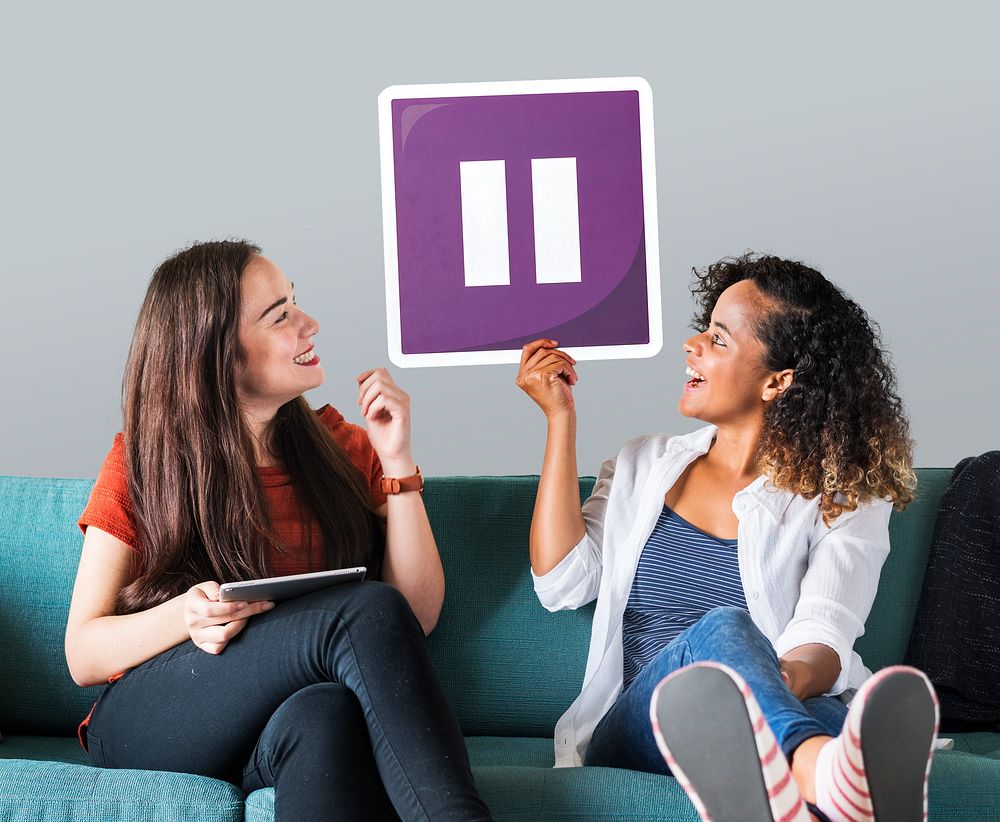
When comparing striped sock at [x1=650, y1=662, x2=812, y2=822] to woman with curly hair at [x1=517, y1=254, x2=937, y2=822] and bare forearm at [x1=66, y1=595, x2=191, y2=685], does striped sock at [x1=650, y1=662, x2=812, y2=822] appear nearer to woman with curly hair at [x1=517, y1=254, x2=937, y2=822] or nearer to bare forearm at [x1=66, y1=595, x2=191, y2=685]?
woman with curly hair at [x1=517, y1=254, x2=937, y2=822]

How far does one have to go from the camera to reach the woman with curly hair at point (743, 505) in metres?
1.80

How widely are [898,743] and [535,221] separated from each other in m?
1.11

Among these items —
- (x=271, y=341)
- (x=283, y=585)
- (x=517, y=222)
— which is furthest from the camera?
(x=517, y=222)

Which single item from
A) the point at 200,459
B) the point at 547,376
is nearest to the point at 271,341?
the point at 200,459

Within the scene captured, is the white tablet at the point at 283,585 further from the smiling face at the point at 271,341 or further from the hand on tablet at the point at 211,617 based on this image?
the smiling face at the point at 271,341

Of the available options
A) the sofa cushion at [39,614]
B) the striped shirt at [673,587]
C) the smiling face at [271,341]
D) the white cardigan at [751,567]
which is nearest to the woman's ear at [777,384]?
the white cardigan at [751,567]

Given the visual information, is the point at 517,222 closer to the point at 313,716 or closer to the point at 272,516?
the point at 272,516

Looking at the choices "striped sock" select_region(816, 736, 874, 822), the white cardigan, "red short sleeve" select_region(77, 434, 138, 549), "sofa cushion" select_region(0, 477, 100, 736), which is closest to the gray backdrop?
"sofa cushion" select_region(0, 477, 100, 736)

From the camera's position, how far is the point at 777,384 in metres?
1.97

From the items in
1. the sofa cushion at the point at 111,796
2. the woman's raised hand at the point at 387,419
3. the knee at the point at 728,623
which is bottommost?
the sofa cushion at the point at 111,796

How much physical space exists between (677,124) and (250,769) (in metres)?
1.94

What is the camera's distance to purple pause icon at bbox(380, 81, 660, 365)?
2.02m

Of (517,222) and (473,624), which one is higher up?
(517,222)

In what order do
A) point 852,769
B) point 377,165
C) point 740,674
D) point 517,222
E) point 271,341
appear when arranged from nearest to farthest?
point 852,769, point 740,674, point 271,341, point 517,222, point 377,165
